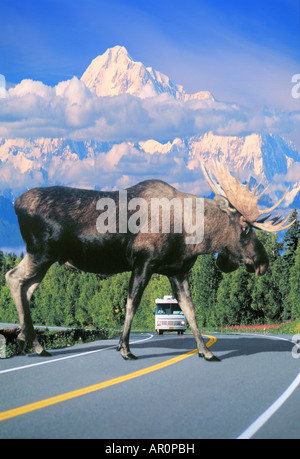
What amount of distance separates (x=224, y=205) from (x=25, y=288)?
349 centimetres

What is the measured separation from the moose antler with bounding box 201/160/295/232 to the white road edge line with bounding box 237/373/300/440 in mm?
3139

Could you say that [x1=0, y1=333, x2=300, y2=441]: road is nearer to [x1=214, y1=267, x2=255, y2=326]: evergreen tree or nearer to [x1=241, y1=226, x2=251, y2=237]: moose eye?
[x1=241, y1=226, x2=251, y2=237]: moose eye

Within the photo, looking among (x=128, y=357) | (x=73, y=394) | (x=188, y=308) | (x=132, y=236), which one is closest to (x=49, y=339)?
(x=128, y=357)

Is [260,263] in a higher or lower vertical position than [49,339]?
higher

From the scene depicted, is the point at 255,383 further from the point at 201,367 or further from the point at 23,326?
the point at 23,326

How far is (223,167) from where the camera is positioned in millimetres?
10703

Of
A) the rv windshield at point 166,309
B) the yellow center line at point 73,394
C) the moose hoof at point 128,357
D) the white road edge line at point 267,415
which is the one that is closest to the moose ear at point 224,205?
the yellow center line at point 73,394

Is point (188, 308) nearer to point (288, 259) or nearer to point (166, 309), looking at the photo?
point (166, 309)

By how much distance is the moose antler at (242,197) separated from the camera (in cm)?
1073

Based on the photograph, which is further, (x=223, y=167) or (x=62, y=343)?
(x=62, y=343)

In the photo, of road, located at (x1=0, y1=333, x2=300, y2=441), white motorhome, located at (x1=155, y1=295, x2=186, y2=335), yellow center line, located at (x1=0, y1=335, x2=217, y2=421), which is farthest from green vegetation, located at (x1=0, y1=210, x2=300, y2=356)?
yellow center line, located at (x1=0, y1=335, x2=217, y2=421)

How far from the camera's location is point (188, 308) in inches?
423

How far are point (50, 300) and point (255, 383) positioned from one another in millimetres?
100246
